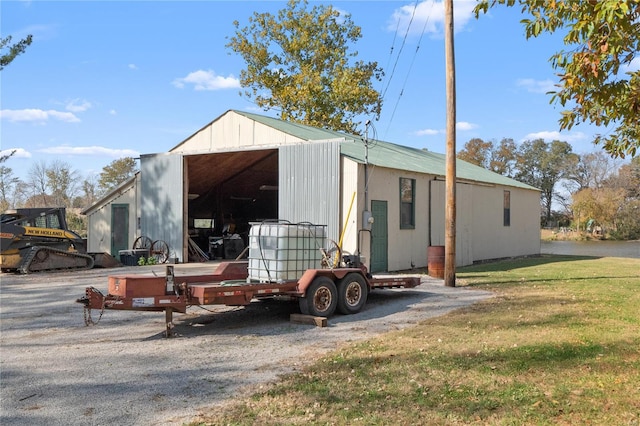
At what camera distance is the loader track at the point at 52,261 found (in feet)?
57.9

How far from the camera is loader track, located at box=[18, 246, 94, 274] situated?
17656 millimetres

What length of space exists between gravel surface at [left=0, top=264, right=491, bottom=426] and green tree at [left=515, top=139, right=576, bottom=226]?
71.1m

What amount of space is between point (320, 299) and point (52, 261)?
1248cm

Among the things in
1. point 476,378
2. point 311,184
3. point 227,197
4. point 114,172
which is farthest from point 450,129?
point 114,172

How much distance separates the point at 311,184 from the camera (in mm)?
17312

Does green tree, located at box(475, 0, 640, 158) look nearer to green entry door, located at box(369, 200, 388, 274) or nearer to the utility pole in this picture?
the utility pole

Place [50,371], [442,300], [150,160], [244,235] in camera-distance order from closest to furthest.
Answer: [50,371] → [442,300] → [150,160] → [244,235]

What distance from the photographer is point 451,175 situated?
521 inches

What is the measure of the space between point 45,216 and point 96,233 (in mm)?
6654

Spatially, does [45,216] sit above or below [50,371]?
above

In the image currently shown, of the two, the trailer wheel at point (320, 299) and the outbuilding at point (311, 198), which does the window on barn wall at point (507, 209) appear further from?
the trailer wheel at point (320, 299)

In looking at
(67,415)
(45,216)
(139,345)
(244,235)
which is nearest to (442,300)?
(139,345)

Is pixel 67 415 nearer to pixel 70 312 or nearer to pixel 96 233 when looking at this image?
pixel 70 312

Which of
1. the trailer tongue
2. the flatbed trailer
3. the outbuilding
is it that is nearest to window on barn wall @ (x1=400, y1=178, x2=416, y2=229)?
the outbuilding
